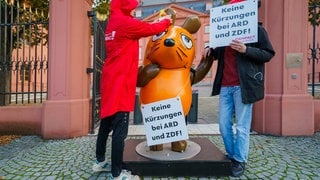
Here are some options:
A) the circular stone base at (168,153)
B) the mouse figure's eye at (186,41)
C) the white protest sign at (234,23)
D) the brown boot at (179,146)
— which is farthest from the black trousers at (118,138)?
the white protest sign at (234,23)

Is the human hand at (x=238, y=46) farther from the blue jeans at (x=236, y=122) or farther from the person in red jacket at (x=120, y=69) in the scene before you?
the person in red jacket at (x=120, y=69)

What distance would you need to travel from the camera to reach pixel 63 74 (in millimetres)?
5781

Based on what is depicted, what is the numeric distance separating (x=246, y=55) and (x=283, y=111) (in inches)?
113

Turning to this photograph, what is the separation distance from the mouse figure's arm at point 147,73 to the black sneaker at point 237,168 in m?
1.50

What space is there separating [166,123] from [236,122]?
0.87m

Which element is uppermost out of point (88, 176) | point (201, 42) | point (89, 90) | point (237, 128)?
point (201, 42)

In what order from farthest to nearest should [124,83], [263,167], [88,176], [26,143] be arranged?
[26,143]
[263,167]
[88,176]
[124,83]

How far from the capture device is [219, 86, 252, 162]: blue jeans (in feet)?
11.6

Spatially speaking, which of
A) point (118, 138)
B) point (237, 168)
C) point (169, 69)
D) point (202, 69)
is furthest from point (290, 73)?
point (118, 138)

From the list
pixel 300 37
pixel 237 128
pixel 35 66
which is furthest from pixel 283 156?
pixel 35 66

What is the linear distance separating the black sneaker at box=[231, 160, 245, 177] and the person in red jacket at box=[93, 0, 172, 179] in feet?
4.20

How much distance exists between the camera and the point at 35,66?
628 centimetres

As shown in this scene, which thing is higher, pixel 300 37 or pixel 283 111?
pixel 300 37

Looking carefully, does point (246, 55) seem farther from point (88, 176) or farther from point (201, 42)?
point (201, 42)
